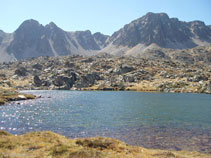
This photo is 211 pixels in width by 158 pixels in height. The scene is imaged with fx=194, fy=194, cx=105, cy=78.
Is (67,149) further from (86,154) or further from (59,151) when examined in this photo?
(86,154)

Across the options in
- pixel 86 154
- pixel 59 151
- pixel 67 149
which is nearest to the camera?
pixel 86 154

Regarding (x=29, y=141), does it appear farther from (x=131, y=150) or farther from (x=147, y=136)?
(x=147, y=136)

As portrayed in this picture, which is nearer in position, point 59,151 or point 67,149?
point 59,151

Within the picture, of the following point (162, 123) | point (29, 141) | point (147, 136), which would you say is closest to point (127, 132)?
point (147, 136)

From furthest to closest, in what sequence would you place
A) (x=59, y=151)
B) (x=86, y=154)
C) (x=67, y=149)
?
(x=67, y=149)
(x=59, y=151)
(x=86, y=154)

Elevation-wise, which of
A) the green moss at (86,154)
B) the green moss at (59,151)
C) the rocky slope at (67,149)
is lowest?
the rocky slope at (67,149)

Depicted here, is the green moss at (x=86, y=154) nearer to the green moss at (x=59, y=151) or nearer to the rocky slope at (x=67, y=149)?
the rocky slope at (x=67, y=149)

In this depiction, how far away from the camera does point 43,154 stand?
2044 cm

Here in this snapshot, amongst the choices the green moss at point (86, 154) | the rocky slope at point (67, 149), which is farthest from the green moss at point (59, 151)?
the green moss at point (86, 154)

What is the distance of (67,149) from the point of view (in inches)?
830

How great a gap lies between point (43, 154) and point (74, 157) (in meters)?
3.84

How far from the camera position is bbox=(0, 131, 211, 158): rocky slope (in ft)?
65.1

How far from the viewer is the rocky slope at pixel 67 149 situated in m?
19.8

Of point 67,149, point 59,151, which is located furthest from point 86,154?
point 59,151
